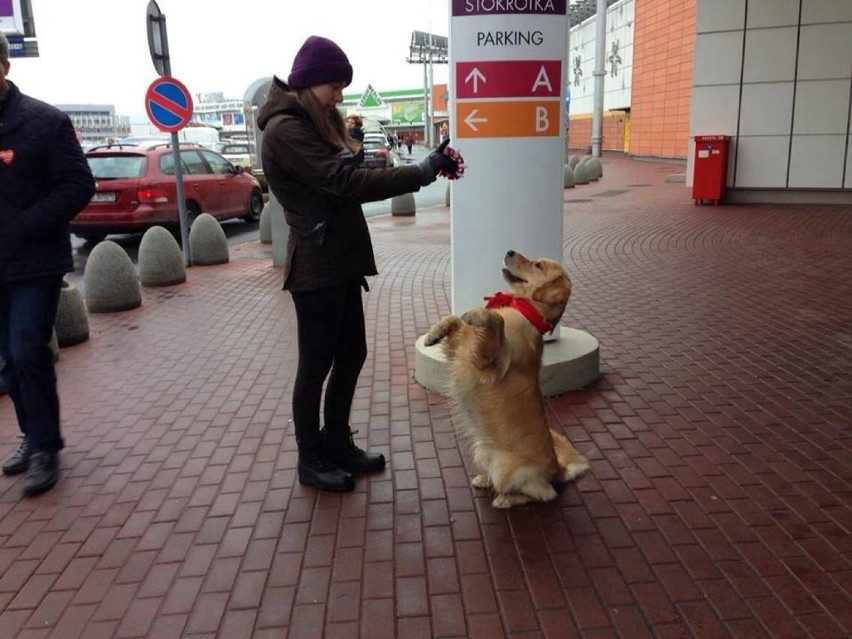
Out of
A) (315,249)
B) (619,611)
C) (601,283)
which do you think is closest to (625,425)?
(619,611)

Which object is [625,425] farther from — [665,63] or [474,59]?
[665,63]

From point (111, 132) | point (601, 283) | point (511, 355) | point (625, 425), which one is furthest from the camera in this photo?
point (111, 132)

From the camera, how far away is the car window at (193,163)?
1377cm

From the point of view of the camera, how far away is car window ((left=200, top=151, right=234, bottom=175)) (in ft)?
47.8

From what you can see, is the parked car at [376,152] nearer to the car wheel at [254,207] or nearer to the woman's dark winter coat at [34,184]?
the car wheel at [254,207]

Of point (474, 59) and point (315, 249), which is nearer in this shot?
point (315, 249)

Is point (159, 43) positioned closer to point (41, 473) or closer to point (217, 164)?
point (217, 164)

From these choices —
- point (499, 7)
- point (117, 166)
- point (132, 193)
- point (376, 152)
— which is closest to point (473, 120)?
point (499, 7)

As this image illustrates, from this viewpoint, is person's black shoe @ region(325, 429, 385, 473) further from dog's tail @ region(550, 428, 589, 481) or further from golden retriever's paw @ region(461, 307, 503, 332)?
golden retriever's paw @ region(461, 307, 503, 332)

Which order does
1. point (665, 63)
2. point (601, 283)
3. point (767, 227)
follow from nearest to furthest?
1. point (601, 283)
2. point (767, 227)
3. point (665, 63)

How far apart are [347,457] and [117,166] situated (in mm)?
10556

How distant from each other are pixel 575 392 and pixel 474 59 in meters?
2.41

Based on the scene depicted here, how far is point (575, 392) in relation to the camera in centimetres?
509

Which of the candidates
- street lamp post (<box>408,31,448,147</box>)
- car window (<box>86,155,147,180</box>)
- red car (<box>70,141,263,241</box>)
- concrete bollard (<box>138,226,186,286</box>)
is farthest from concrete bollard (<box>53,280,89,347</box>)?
street lamp post (<box>408,31,448,147</box>)
